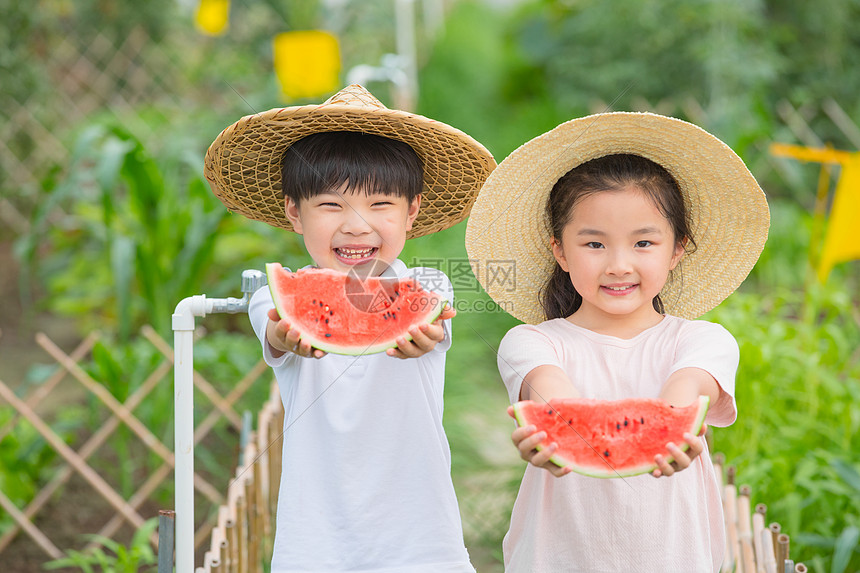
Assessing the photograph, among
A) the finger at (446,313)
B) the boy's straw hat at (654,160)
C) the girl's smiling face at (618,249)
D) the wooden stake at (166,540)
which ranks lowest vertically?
the wooden stake at (166,540)

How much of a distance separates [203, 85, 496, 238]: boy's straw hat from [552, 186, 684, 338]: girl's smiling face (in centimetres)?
31

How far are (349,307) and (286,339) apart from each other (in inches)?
9.4

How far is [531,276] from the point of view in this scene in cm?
182

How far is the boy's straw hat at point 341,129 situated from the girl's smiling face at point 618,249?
1.01ft

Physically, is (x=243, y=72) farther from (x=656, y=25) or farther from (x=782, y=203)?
(x=782, y=203)

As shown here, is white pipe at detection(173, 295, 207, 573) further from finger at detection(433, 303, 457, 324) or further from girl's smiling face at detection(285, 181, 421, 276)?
finger at detection(433, 303, 457, 324)

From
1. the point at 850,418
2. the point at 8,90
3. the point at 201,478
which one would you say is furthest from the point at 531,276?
the point at 8,90

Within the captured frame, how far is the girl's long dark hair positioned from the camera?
5.25 feet

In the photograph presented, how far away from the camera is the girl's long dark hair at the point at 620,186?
160 centimetres

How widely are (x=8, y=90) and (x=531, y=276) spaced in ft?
18.9

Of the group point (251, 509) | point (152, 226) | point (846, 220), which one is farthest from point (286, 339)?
point (846, 220)

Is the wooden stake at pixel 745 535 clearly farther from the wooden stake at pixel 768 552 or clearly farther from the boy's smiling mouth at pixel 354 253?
the boy's smiling mouth at pixel 354 253

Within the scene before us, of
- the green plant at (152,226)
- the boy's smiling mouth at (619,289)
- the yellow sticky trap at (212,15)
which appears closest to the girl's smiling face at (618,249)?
the boy's smiling mouth at (619,289)

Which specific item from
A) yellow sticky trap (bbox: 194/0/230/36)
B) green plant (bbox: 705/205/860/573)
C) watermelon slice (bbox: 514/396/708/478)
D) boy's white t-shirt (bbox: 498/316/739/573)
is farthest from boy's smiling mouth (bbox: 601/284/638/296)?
yellow sticky trap (bbox: 194/0/230/36)
